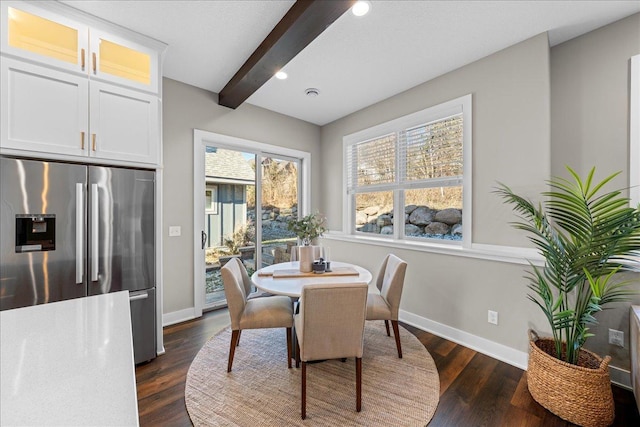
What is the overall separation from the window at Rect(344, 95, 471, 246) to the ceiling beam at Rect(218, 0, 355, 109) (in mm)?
1606

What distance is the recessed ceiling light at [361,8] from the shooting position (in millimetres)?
1855

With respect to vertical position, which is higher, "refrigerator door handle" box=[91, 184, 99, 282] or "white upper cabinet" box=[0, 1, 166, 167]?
"white upper cabinet" box=[0, 1, 166, 167]

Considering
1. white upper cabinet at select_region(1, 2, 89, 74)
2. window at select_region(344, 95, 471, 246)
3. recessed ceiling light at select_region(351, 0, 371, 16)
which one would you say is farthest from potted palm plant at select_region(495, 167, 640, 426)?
white upper cabinet at select_region(1, 2, 89, 74)

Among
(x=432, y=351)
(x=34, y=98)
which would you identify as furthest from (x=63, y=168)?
(x=432, y=351)

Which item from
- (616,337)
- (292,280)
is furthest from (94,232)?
(616,337)

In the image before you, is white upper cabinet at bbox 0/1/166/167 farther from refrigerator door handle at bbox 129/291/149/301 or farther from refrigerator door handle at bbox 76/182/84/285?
refrigerator door handle at bbox 129/291/149/301

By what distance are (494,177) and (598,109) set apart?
834 millimetres

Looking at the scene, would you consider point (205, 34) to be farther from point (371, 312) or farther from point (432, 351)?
point (432, 351)

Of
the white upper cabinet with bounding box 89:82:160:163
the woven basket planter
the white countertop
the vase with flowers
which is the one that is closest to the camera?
the white countertop

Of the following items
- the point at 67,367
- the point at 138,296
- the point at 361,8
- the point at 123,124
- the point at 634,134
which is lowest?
the point at 138,296

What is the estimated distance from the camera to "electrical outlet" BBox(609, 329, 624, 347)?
1.94 meters

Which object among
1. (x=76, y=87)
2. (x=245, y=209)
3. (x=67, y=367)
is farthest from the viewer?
(x=245, y=209)

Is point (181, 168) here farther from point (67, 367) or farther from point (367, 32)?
point (67, 367)

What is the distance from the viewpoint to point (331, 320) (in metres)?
1.69
